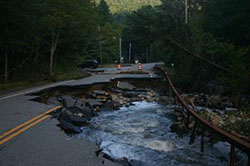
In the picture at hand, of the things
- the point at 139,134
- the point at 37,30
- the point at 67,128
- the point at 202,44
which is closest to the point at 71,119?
the point at 67,128

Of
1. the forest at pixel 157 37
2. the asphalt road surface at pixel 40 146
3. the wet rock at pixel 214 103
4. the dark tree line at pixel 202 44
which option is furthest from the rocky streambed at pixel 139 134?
the forest at pixel 157 37

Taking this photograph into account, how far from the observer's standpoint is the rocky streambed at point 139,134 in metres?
5.62

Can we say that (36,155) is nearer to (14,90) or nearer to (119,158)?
(119,158)

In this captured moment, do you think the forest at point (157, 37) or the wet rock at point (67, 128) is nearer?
the wet rock at point (67, 128)

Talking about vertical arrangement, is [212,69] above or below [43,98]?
above

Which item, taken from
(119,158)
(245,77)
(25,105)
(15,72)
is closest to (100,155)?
(119,158)

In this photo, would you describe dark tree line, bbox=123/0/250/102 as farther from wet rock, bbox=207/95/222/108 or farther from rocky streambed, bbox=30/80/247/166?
rocky streambed, bbox=30/80/247/166

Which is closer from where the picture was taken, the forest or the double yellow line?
the double yellow line

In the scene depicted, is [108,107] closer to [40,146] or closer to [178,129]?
[178,129]

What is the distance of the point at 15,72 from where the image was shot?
2133cm

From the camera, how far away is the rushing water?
18.3 feet

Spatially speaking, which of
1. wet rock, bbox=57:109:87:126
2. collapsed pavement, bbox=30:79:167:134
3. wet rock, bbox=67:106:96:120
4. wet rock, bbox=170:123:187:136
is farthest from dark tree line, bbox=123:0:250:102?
wet rock, bbox=57:109:87:126

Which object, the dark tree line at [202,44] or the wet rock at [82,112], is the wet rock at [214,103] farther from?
the wet rock at [82,112]

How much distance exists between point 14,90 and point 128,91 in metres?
6.81
